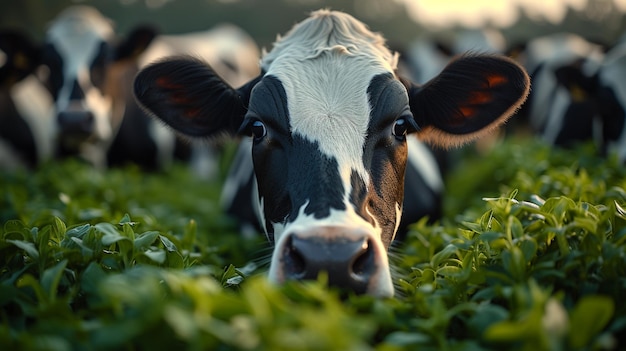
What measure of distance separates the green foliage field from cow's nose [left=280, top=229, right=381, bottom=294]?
0.10 m

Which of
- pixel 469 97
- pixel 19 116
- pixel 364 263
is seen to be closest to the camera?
pixel 364 263

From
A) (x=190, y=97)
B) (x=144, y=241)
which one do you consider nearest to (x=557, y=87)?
(x=190, y=97)

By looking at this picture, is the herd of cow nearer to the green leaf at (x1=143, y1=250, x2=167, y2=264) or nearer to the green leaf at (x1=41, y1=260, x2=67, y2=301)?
the green leaf at (x1=143, y1=250, x2=167, y2=264)

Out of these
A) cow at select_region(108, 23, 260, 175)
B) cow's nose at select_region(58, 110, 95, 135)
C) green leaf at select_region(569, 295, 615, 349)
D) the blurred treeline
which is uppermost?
green leaf at select_region(569, 295, 615, 349)

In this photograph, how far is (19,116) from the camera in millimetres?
8602

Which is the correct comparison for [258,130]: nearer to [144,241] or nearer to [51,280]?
[144,241]

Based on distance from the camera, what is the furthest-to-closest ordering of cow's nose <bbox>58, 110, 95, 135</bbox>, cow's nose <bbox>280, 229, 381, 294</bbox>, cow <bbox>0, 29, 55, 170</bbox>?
cow <bbox>0, 29, 55, 170</bbox> → cow's nose <bbox>58, 110, 95, 135</bbox> → cow's nose <bbox>280, 229, 381, 294</bbox>

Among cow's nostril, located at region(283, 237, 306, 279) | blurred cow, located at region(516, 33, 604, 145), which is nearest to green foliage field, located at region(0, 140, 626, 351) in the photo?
cow's nostril, located at region(283, 237, 306, 279)

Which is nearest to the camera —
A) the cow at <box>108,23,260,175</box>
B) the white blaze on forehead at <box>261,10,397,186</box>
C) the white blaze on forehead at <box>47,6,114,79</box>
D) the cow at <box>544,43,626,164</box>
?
the white blaze on forehead at <box>261,10,397,186</box>

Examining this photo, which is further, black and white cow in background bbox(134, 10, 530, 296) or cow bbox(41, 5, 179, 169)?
cow bbox(41, 5, 179, 169)

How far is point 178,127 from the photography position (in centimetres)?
370

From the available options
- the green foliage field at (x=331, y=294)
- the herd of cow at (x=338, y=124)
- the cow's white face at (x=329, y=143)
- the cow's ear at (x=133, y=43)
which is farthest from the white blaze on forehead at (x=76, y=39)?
the cow's white face at (x=329, y=143)

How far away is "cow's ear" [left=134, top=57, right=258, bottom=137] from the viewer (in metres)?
3.56

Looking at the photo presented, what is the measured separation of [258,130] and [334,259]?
3.73 ft
